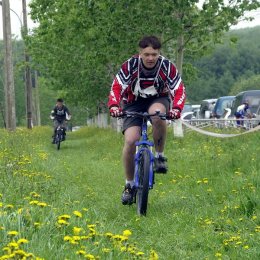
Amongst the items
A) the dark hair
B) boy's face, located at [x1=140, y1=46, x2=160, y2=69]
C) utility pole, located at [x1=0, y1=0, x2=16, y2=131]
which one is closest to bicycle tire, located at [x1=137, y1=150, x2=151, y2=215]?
boy's face, located at [x1=140, y1=46, x2=160, y2=69]

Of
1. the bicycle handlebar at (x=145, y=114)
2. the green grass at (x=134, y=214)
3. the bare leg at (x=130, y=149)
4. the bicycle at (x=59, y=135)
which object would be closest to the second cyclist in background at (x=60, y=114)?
the bicycle at (x=59, y=135)

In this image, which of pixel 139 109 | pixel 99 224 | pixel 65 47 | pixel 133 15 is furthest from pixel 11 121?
pixel 99 224

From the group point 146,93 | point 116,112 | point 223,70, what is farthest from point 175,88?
point 223,70

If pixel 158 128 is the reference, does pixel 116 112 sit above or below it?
above

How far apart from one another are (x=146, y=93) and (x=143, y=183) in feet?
3.43

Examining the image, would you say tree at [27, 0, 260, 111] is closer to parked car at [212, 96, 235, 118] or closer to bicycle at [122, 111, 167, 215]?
bicycle at [122, 111, 167, 215]

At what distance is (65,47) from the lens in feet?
90.5

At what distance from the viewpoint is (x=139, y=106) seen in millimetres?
6965

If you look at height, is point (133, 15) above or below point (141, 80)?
above

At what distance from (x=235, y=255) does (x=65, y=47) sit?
23.7 metres

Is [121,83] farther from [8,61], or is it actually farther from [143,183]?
[8,61]

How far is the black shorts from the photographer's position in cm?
686

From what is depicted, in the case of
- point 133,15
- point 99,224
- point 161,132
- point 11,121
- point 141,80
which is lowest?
point 11,121

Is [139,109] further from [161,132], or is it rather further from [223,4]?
[223,4]
